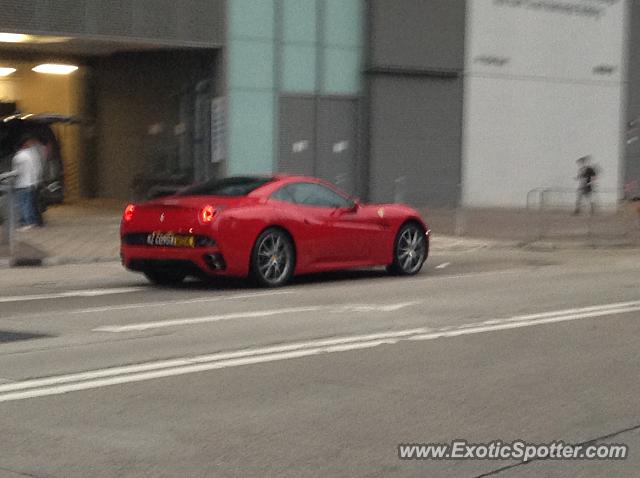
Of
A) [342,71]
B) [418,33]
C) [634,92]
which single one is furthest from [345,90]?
[634,92]

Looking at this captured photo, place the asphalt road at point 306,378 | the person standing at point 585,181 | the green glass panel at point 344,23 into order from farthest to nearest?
the green glass panel at point 344,23, the person standing at point 585,181, the asphalt road at point 306,378

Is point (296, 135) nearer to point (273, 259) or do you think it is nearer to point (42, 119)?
point (42, 119)

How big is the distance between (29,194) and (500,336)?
525 inches

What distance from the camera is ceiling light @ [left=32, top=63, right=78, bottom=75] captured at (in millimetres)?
29000

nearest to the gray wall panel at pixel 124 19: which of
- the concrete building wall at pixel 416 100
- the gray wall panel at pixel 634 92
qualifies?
the concrete building wall at pixel 416 100

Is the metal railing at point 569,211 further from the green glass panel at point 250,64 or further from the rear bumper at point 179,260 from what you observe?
the rear bumper at point 179,260

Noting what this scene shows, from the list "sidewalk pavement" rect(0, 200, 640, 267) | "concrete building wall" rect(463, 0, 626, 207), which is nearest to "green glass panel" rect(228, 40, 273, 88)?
"sidewalk pavement" rect(0, 200, 640, 267)

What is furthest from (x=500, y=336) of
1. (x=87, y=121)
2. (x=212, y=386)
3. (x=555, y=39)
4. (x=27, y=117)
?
(x=555, y=39)

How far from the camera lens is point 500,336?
1080 centimetres

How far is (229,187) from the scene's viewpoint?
49.4 ft

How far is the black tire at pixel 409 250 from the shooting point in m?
16.4

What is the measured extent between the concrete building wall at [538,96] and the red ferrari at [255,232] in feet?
54.9

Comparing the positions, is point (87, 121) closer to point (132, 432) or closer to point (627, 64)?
point (627, 64)

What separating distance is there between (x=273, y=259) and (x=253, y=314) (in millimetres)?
2609
